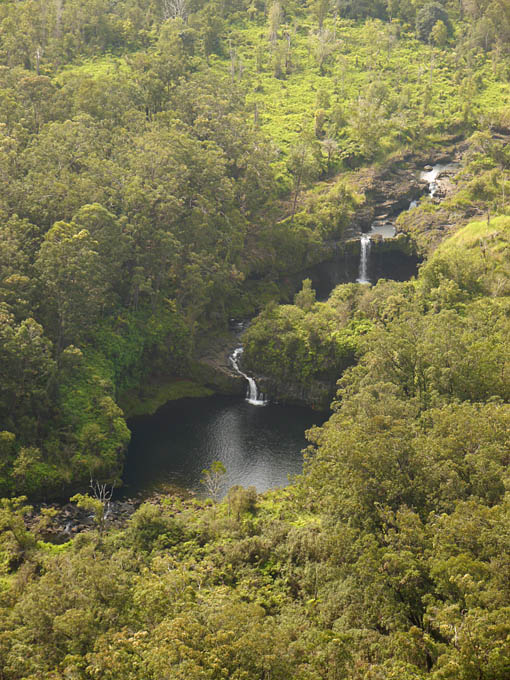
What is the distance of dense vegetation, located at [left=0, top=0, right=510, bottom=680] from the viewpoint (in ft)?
95.7

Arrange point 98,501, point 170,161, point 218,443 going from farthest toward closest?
point 170,161 < point 218,443 < point 98,501

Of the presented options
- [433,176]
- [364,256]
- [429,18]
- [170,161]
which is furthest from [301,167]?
[429,18]

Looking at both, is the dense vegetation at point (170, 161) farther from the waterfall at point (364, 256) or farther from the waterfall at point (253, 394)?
the waterfall at point (253, 394)

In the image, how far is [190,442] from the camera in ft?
197

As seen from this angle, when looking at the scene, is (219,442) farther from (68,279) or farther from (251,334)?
(68,279)

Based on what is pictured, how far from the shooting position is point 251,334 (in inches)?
2756

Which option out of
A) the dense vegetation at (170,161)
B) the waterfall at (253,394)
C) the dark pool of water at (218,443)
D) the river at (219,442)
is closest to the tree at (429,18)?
the dense vegetation at (170,161)

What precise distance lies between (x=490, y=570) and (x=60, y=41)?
360ft

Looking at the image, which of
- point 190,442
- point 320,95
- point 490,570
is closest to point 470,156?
point 320,95

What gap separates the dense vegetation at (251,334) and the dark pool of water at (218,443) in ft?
11.9

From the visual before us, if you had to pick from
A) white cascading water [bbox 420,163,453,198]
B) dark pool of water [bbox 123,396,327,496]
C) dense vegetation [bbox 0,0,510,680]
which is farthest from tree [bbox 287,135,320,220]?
dark pool of water [bbox 123,396,327,496]

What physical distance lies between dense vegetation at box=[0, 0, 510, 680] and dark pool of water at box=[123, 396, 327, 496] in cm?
362

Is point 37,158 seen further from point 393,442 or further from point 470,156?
point 470,156

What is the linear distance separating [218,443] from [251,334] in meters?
14.2
